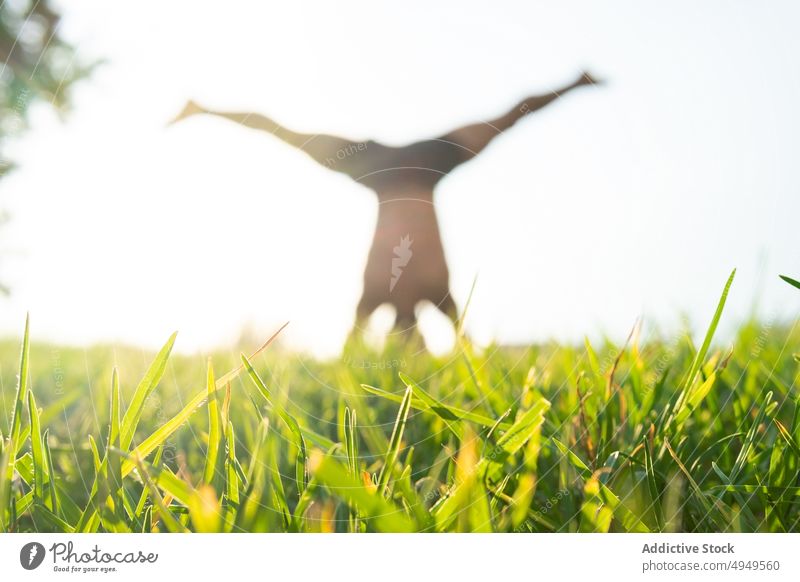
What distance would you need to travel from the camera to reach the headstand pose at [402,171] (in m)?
0.72

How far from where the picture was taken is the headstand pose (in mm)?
724

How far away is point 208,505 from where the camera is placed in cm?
39

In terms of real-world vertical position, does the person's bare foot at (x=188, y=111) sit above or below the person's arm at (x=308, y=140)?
above

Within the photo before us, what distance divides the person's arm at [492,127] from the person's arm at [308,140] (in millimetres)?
134

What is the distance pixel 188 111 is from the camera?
27.6 inches

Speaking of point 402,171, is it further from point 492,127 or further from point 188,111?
point 188,111
